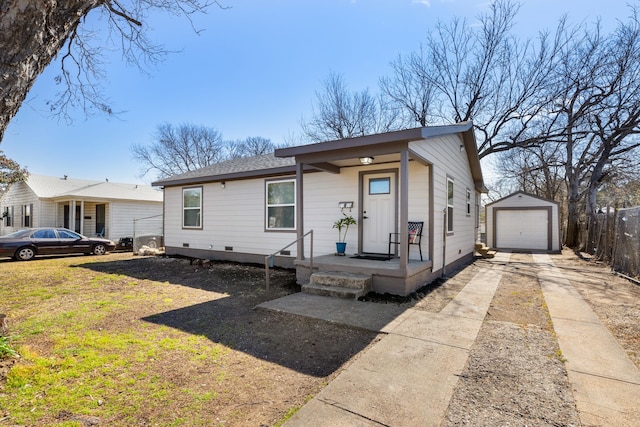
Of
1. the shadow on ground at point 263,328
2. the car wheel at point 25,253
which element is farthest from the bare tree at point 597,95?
the car wheel at point 25,253

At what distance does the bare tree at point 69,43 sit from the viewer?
7.91 feet

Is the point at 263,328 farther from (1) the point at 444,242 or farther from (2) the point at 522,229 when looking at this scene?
(2) the point at 522,229

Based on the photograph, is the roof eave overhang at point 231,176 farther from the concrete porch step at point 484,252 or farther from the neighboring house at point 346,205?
the concrete porch step at point 484,252

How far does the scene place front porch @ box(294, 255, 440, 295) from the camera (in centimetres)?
535

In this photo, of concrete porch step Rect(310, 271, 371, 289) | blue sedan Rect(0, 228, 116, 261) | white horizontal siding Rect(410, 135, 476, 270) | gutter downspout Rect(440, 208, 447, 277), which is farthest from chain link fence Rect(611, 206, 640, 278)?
blue sedan Rect(0, 228, 116, 261)

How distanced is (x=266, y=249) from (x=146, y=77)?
16.7 ft

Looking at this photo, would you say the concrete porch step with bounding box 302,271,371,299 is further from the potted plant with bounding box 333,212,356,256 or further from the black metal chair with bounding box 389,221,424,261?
the black metal chair with bounding box 389,221,424,261

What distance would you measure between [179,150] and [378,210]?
28.6 m

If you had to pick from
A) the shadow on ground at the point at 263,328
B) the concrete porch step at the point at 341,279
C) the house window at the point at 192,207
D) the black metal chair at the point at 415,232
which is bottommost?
the shadow on ground at the point at 263,328

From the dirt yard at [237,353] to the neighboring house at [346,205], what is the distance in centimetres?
99

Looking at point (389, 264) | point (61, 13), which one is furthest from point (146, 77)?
point (389, 264)

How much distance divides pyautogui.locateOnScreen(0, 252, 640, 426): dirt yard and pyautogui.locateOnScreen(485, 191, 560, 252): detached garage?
29.1 ft

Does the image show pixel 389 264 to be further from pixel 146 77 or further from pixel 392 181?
pixel 146 77

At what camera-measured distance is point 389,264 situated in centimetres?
590
